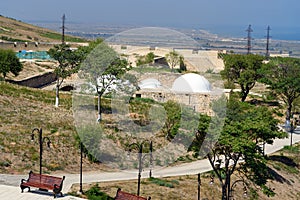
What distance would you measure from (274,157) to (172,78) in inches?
568

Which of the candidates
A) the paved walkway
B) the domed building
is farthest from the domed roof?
the paved walkway

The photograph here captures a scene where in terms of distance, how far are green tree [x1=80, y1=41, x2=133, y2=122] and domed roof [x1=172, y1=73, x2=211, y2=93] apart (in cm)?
791

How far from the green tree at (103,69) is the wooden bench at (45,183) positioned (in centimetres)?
978

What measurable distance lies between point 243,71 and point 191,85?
5.46m

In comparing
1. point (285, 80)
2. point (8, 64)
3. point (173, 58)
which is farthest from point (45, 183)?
point (173, 58)

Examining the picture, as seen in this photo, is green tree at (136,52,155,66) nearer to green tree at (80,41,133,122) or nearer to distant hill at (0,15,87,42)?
distant hill at (0,15,87,42)

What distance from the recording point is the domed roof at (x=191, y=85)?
3089cm

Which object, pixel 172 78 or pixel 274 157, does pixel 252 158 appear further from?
pixel 172 78

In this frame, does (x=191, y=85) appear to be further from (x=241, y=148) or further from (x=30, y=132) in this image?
(x=241, y=148)

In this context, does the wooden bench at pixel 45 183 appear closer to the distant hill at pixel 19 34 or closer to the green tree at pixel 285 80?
the green tree at pixel 285 80

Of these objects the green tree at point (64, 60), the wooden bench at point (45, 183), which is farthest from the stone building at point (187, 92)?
the wooden bench at point (45, 183)

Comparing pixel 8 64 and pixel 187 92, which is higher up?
pixel 8 64

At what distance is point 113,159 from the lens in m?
19.0

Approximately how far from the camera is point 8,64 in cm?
3153
